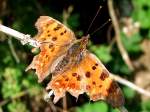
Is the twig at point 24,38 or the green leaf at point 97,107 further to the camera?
the green leaf at point 97,107

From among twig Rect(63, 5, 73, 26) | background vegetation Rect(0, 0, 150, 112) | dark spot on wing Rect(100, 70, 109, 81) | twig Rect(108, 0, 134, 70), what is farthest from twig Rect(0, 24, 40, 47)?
twig Rect(108, 0, 134, 70)

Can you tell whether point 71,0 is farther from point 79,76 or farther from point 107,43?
point 79,76

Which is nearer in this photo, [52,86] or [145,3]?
[52,86]

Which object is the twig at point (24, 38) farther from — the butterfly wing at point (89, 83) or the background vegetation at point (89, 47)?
the background vegetation at point (89, 47)

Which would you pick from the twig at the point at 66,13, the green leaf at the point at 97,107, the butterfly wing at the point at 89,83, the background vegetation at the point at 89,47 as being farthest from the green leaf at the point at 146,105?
the butterfly wing at the point at 89,83

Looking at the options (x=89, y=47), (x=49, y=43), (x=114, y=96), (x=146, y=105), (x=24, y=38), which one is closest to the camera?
(x=114, y=96)

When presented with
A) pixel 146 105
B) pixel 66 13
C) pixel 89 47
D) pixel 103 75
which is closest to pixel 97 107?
pixel 89 47

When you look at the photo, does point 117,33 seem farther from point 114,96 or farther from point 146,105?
point 114,96

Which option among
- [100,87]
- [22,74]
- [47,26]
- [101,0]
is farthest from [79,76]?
[101,0]
